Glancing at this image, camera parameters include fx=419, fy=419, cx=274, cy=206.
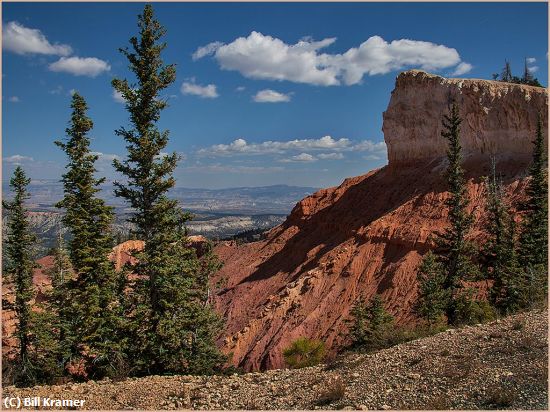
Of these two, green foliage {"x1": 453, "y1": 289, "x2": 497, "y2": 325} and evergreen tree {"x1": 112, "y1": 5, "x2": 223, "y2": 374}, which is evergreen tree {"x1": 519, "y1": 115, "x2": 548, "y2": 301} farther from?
evergreen tree {"x1": 112, "y1": 5, "x2": 223, "y2": 374}

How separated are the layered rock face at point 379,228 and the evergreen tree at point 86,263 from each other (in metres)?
15.4

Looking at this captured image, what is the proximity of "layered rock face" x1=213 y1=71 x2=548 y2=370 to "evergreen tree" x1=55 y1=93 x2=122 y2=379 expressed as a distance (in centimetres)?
1538

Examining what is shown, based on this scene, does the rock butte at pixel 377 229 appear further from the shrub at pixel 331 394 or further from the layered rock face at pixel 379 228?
the shrub at pixel 331 394

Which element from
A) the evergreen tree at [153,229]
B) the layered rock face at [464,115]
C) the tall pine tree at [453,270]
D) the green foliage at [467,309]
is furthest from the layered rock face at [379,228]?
the evergreen tree at [153,229]

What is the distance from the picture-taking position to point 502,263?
2788 cm

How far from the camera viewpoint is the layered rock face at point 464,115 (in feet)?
139

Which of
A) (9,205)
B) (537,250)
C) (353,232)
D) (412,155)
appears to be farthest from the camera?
(412,155)

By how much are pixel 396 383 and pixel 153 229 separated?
10620 mm

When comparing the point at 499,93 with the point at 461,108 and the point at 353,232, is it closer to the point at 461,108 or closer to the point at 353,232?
the point at 461,108

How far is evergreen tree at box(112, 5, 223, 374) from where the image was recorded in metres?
16.2

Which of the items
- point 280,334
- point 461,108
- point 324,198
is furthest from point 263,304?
point 461,108

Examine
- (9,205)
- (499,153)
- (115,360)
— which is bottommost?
(115,360)

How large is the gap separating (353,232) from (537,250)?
63.5ft

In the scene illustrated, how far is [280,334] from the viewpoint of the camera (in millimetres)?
34562
